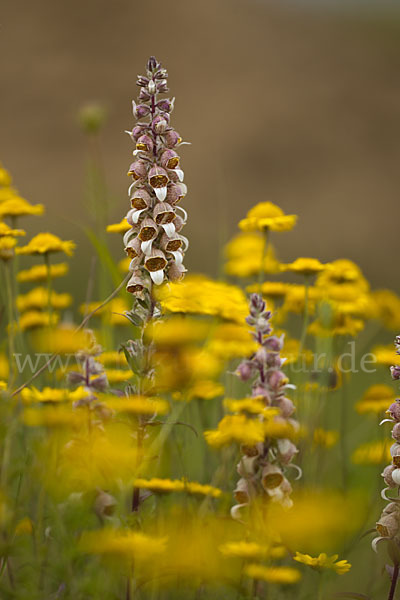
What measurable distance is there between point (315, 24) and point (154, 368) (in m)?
16.8

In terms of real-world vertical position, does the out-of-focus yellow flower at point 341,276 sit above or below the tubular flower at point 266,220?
below

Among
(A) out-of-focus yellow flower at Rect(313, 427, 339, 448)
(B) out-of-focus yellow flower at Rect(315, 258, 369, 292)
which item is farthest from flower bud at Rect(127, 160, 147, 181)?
(B) out-of-focus yellow flower at Rect(315, 258, 369, 292)

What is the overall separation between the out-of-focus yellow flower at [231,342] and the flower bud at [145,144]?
499 millimetres

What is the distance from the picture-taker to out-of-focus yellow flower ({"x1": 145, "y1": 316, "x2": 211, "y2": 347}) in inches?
59.2

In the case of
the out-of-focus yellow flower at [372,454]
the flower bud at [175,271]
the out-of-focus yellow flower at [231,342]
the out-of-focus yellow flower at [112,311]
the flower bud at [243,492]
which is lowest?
the out-of-focus yellow flower at [372,454]

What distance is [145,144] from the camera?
64.7 inches

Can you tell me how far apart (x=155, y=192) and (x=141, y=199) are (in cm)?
4

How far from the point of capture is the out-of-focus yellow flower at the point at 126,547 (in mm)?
1188

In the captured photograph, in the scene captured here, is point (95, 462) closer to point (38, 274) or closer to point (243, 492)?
point (243, 492)

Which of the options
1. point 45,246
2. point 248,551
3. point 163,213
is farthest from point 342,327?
point 248,551

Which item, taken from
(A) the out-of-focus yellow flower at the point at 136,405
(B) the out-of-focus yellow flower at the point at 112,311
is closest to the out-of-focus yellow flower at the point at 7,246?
(B) the out-of-focus yellow flower at the point at 112,311

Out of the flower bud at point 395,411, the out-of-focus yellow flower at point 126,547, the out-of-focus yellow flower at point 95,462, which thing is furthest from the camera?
the flower bud at point 395,411

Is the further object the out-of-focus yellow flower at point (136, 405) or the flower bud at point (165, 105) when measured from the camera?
the flower bud at point (165, 105)

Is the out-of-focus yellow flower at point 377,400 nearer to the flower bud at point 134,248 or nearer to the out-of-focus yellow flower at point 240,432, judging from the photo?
the out-of-focus yellow flower at point 240,432
